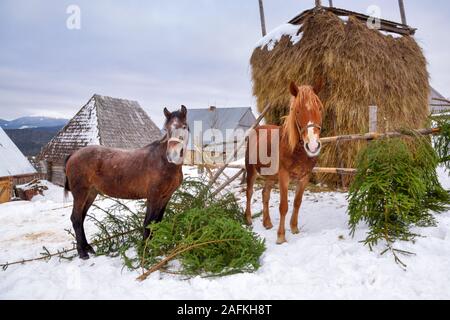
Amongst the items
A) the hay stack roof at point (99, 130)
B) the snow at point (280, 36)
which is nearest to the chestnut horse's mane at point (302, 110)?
the snow at point (280, 36)

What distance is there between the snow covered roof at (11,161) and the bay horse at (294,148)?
1599 cm

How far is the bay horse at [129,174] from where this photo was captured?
2818 millimetres

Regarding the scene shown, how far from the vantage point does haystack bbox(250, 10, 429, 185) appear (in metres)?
6.36

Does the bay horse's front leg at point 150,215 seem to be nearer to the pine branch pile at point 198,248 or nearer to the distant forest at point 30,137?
the pine branch pile at point 198,248

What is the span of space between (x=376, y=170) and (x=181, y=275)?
2.30 metres

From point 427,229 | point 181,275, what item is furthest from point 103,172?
point 427,229

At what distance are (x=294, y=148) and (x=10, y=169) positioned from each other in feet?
57.5

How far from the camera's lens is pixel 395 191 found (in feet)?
9.08

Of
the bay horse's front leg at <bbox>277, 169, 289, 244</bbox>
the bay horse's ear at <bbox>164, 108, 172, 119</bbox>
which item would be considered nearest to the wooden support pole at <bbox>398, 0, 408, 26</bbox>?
the bay horse's front leg at <bbox>277, 169, 289, 244</bbox>

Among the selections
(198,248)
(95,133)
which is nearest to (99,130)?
(95,133)

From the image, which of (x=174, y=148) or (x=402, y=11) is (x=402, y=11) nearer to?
(x=402, y=11)

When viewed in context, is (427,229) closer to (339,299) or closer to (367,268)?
(367,268)

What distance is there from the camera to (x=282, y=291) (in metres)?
2.09

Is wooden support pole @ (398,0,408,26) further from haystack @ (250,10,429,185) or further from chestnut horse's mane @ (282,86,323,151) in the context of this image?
chestnut horse's mane @ (282,86,323,151)
